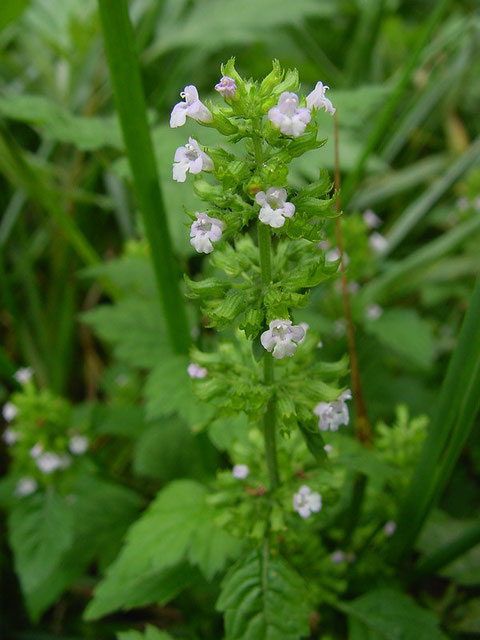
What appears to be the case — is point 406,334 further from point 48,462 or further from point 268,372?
point 48,462

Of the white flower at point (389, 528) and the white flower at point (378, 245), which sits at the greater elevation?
the white flower at point (378, 245)

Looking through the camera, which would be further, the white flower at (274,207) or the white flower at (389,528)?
the white flower at (389,528)

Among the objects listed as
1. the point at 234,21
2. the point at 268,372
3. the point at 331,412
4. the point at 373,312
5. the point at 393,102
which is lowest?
the point at 331,412

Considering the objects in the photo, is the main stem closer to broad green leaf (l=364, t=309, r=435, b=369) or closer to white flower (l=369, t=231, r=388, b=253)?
broad green leaf (l=364, t=309, r=435, b=369)

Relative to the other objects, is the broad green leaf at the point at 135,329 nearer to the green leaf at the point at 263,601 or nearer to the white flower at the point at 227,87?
the green leaf at the point at 263,601

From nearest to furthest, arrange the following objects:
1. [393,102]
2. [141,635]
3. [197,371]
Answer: [197,371] < [141,635] < [393,102]

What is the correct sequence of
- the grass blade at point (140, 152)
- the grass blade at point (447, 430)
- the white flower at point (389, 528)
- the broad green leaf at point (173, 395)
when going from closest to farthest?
the grass blade at point (447, 430), the grass blade at point (140, 152), the broad green leaf at point (173, 395), the white flower at point (389, 528)

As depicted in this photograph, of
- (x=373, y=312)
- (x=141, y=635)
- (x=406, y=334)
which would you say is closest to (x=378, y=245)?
(x=373, y=312)

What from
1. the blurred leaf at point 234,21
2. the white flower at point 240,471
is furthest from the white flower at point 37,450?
the blurred leaf at point 234,21

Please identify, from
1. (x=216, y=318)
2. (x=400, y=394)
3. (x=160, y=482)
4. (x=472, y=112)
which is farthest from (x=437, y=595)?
(x=472, y=112)
